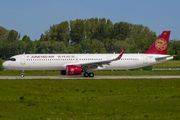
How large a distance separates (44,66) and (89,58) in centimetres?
649

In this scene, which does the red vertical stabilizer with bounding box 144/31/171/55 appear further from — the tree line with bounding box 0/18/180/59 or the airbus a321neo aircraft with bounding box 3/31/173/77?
the tree line with bounding box 0/18/180/59

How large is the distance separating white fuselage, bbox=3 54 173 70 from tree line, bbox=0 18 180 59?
55.5 m

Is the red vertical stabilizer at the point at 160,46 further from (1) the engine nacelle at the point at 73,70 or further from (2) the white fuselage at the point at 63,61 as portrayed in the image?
(1) the engine nacelle at the point at 73,70

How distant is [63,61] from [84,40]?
72365 millimetres

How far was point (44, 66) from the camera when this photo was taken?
115 feet

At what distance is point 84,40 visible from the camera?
10712 centimetres

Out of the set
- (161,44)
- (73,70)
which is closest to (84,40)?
(161,44)

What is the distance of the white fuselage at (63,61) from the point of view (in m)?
35.0

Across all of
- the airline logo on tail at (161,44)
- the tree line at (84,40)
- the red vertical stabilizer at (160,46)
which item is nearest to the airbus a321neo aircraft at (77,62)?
the red vertical stabilizer at (160,46)

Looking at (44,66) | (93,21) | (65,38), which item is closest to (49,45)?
(65,38)

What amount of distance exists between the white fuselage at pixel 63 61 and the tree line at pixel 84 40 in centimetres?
5553

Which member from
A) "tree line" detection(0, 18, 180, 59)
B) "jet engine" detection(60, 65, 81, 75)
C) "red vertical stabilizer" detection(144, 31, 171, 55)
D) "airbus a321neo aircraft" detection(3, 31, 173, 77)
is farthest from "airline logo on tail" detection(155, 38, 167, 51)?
"tree line" detection(0, 18, 180, 59)

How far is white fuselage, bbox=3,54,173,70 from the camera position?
3497cm
